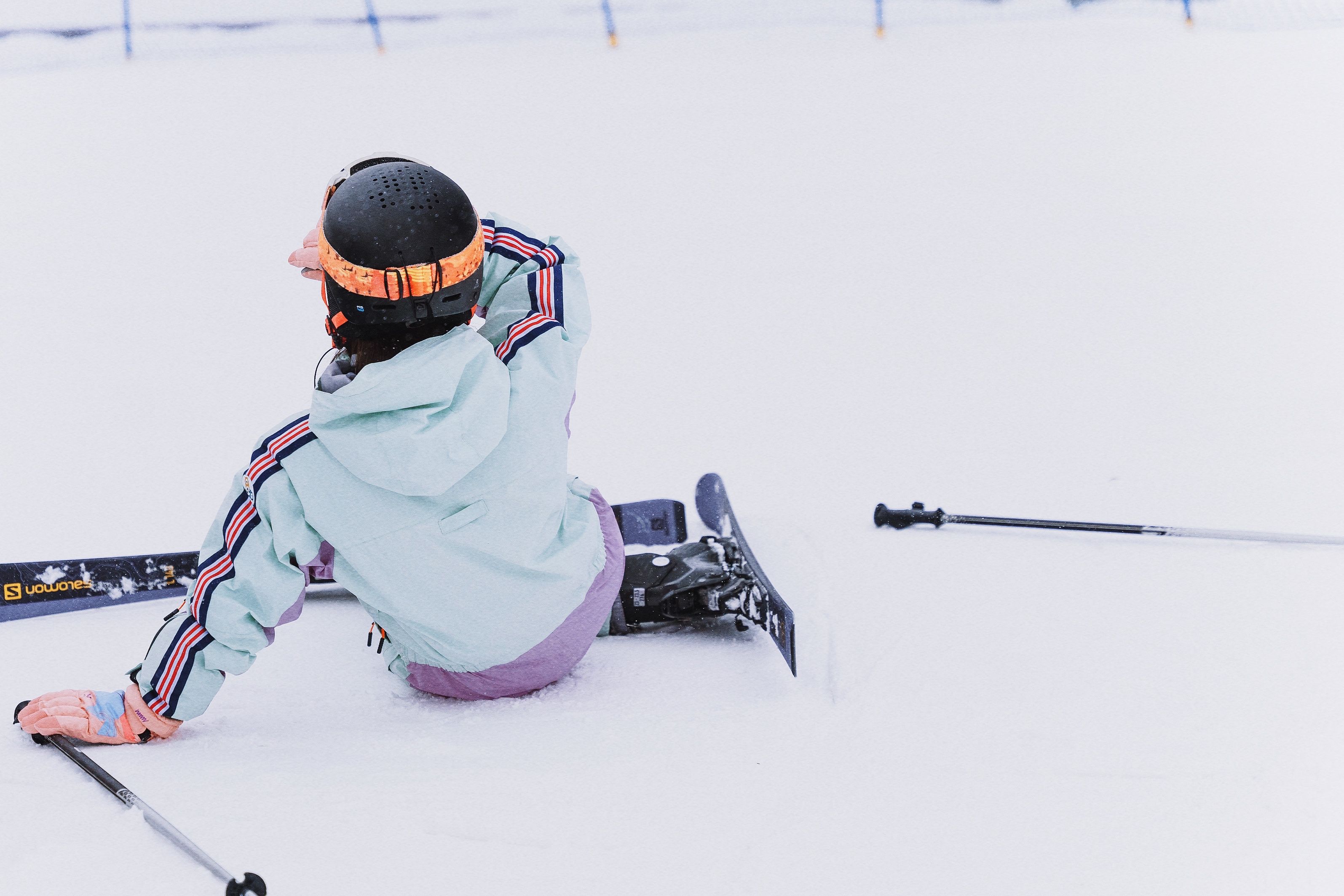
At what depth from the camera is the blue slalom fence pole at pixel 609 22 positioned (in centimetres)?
546

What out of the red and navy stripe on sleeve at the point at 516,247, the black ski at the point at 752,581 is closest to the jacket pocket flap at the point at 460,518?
the red and navy stripe on sleeve at the point at 516,247

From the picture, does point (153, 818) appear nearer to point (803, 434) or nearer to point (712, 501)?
point (712, 501)

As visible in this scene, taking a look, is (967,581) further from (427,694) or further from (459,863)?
(459,863)

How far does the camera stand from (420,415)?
4.47ft

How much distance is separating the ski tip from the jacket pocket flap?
3.50 feet

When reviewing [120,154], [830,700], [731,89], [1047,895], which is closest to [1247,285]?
[731,89]

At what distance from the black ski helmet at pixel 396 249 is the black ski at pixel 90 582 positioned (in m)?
1.09

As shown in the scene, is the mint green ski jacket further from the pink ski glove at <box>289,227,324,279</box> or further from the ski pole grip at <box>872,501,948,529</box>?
the ski pole grip at <box>872,501,948,529</box>

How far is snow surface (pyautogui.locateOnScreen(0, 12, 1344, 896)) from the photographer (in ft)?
4.48

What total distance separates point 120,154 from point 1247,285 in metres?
4.61

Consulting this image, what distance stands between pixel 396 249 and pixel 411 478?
301 mm

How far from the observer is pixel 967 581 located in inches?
88.2

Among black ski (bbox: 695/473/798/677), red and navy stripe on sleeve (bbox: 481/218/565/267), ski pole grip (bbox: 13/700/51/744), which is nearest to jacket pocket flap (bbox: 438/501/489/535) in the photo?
red and navy stripe on sleeve (bbox: 481/218/565/267)

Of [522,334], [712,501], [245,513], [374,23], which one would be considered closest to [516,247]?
[522,334]
